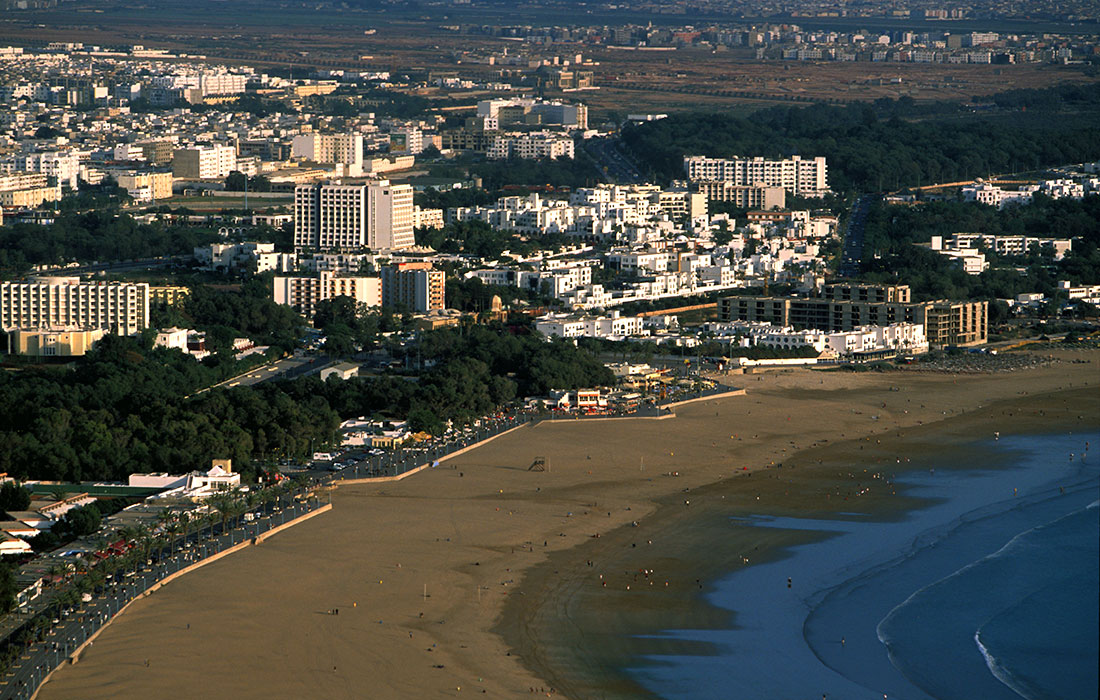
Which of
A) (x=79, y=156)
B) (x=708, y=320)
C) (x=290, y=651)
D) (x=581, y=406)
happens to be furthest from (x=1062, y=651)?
(x=79, y=156)

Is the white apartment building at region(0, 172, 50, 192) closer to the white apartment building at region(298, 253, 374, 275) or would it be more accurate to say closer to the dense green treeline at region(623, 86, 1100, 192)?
the white apartment building at region(298, 253, 374, 275)

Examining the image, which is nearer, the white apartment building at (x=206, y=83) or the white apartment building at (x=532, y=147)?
the white apartment building at (x=532, y=147)

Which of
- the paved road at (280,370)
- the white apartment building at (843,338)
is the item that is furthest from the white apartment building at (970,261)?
the paved road at (280,370)

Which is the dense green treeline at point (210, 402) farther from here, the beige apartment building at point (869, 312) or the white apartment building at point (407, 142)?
the white apartment building at point (407, 142)

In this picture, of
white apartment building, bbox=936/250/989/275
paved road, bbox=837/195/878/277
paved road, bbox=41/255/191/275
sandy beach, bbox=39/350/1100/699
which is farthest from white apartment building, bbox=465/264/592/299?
sandy beach, bbox=39/350/1100/699

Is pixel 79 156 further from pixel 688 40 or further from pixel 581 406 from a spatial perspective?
pixel 688 40

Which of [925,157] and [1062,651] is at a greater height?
[925,157]
